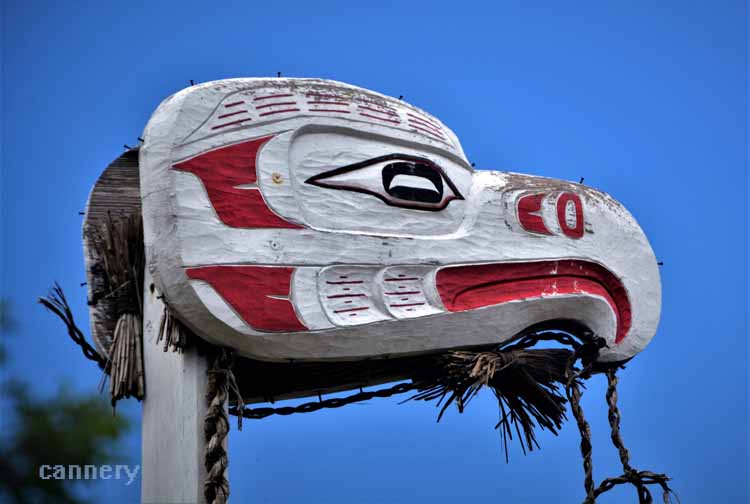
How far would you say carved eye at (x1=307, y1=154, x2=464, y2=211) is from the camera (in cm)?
533

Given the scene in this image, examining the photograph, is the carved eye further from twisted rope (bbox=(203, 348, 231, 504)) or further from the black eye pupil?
twisted rope (bbox=(203, 348, 231, 504))

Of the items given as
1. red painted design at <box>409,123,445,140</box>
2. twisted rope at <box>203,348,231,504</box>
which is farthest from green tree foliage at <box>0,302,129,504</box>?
red painted design at <box>409,123,445,140</box>

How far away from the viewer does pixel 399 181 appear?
5508 millimetres

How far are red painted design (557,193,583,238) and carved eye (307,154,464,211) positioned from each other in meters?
0.59

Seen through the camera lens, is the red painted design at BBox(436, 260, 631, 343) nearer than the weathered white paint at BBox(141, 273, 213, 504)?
No

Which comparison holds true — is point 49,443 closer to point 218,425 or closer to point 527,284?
point 218,425

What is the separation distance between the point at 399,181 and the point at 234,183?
94 cm

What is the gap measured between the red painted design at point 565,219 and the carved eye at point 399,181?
0.59 metres

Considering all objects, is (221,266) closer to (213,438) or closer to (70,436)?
(213,438)

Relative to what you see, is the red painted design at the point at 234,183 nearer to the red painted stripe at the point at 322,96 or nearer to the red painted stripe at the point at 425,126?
the red painted stripe at the point at 322,96

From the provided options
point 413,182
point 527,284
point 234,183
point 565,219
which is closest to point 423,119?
point 413,182

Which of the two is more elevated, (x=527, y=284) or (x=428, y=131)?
(x=428, y=131)

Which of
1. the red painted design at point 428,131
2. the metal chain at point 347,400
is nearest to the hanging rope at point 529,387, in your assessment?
the metal chain at point 347,400

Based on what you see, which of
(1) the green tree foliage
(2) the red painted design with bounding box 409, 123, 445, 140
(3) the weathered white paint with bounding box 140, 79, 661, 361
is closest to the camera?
(1) the green tree foliage
